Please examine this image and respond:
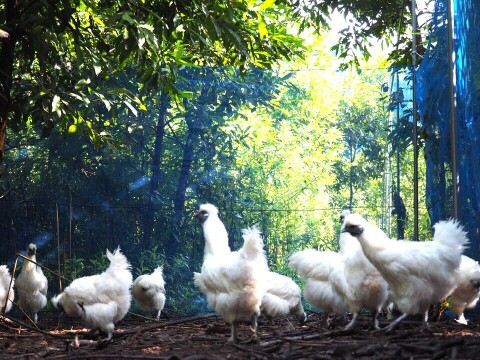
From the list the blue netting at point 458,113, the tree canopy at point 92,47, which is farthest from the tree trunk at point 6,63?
the blue netting at point 458,113

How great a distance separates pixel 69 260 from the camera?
12133 mm

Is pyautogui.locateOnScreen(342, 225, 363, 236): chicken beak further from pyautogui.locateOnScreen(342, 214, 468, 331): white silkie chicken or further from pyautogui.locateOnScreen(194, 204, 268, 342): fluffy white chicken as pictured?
pyautogui.locateOnScreen(194, 204, 268, 342): fluffy white chicken

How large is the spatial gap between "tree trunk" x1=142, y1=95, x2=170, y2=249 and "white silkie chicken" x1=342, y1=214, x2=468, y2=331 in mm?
5326

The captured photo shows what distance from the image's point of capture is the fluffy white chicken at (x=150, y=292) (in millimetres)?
11184

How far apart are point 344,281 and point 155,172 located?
4868 millimetres

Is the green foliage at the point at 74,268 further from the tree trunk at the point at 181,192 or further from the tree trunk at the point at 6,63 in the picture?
the tree trunk at the point at 6,63

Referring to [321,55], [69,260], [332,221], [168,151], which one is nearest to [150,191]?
[168,151]

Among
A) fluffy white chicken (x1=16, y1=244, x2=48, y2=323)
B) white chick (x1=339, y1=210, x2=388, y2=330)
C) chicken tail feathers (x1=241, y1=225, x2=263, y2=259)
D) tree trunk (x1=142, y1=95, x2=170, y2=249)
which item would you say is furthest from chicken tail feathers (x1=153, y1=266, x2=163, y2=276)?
chicken tail feathers (x1=241, y1=225, x2=263, y2=259)

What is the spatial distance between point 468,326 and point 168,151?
6116mm

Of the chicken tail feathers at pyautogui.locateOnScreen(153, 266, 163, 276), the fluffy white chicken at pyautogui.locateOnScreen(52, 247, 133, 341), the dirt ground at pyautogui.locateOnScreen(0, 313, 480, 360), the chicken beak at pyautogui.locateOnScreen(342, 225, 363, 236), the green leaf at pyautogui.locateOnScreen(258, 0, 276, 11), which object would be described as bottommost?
the dirt ground at pyautogui.locateOnScreen(0, 313, 480, 360)

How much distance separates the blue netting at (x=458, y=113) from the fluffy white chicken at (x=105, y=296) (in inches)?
168

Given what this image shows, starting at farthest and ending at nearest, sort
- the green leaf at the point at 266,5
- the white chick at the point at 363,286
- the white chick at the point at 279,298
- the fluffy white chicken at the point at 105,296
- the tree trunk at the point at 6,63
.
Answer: the white chick at the point at 279,298 < the green leaf at the point at 266,5 < the fluffy white chicken at the point at 105,296 < the white chick at the point at 363,286 < the tree trunk at the point at 6,63

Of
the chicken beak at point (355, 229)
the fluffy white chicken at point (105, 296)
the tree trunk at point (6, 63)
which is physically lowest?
the fluffy white chicken at point (105, 296)

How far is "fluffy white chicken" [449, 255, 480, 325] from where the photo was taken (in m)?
8.23
